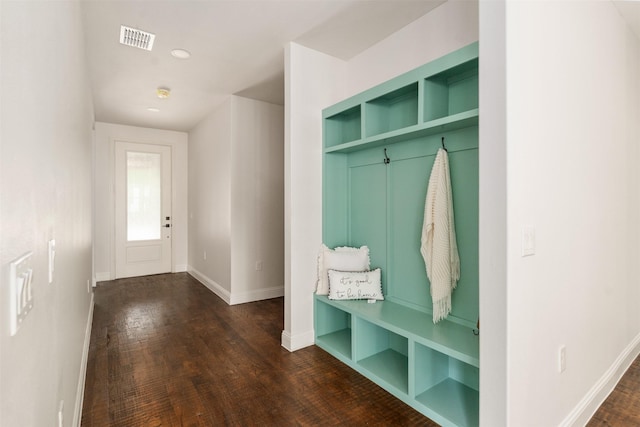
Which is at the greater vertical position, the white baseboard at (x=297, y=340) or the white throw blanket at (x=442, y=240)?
the white throw blanket at (x=442, y=240)

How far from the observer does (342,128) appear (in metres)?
3.03

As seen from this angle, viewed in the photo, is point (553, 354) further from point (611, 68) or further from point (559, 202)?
point (611, 68)

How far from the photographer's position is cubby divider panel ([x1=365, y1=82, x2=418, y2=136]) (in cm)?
246

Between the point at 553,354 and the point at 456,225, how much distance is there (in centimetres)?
84

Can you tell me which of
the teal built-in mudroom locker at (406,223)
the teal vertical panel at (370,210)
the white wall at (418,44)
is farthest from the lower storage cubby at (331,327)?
the white wall at (418,44)

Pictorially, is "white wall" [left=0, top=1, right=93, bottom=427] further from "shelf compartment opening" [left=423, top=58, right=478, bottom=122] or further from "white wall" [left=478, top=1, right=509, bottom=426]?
"shelf compartment opening" [left=423, top=58, right=478, bottom=122]

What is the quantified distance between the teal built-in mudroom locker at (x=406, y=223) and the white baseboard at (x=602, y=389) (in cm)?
49

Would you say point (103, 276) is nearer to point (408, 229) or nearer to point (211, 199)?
point (211, 199)

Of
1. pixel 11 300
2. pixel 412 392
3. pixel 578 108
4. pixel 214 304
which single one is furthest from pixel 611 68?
pixel 214 304

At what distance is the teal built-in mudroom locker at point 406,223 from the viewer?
2.00 m

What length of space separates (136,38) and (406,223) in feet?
8.41

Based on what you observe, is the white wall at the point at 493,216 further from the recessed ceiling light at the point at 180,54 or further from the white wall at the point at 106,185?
the white wall at the point at 106,185

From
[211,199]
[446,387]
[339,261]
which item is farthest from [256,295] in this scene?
[446,387]

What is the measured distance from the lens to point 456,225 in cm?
215
